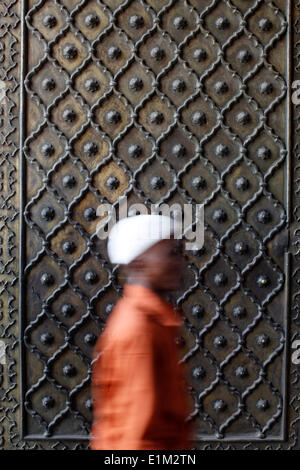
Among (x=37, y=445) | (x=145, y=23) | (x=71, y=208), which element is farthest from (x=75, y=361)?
(x=145, y=23)

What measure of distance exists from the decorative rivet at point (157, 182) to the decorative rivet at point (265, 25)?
792 millimetres

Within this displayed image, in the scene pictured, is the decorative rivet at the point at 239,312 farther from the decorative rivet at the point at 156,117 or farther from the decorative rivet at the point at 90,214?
the decorative rivet at the point at 156,117

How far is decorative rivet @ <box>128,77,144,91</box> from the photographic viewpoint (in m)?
2.27

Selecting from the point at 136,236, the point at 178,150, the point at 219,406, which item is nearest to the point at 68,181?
the point at 178,150

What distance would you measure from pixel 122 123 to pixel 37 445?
1.47 metres

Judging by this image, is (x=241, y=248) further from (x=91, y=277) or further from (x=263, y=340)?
(x=91, y=277)

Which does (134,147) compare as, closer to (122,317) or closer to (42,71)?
(42,71)

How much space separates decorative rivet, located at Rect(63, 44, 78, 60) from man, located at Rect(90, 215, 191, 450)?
1250 millimetres

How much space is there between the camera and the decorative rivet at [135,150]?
7.47 ft

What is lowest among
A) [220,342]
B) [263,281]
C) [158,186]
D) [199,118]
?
[220,342]

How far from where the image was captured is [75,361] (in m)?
2.28

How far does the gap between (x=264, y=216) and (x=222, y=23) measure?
86cm

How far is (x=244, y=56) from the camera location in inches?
89.5

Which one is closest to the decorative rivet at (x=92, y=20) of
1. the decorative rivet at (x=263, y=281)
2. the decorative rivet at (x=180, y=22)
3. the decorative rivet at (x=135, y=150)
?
the decorative rivet at (x=180, y=22)
